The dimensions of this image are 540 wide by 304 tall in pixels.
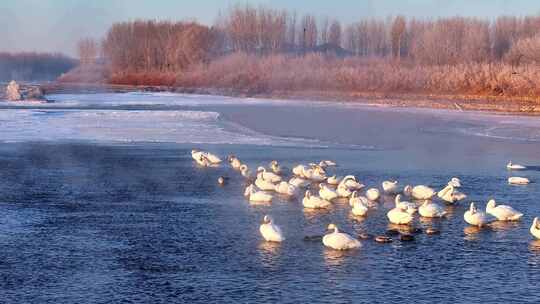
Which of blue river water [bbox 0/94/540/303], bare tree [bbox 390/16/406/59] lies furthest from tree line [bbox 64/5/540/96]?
blue river water [bbox 0/94/540/303]

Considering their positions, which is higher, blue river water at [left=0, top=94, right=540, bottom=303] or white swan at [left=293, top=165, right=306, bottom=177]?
white swan at [left=293, top=165, right=306, bottom=177]

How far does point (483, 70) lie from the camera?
172 feet

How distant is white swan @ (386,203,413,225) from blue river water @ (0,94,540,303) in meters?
0.15

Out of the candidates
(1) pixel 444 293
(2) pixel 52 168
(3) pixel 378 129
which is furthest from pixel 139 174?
(3) pixel 378 129

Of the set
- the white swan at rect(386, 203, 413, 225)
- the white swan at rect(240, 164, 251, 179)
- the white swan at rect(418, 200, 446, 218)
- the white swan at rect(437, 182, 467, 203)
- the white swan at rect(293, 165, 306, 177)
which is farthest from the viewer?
the white swan at rect(240, 164, 251, 179)

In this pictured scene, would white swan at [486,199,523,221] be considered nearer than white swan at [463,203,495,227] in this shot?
No

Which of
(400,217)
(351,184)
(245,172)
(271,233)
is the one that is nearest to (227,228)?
(271,233)

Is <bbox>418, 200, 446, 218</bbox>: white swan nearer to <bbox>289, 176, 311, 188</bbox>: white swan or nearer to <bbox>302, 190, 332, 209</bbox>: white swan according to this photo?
<bbox>302, 190, 332, 209</bbox>: white swan

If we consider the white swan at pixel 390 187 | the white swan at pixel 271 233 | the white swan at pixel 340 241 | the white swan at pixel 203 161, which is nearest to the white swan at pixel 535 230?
the white swan at pixel 340 241

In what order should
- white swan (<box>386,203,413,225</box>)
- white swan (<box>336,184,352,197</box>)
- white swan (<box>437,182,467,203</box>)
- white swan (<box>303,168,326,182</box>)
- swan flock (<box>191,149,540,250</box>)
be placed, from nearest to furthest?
swan flock (<box>191,149,540,250</box>)
white swan (<box>386,203,413,225</box>)
white swan (<box>437,182,467,203</box>)
white swan (<box>336,184,352,197</box>)
white swan (<box>303,168,326,182</box>)

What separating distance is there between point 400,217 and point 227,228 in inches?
103

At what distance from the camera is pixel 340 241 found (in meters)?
10.5

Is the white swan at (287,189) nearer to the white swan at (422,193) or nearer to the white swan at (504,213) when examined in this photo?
the white swan at (422,193)

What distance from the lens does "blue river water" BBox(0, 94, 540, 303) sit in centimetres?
902
